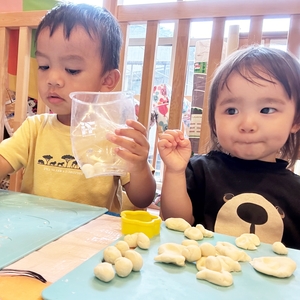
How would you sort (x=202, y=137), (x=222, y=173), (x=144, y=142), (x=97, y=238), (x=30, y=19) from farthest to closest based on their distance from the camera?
(x=30, y=19), (x=202, y=137), (x=222, y=173), (x=144, y=142), (x=97, y=238)

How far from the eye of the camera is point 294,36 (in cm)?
90

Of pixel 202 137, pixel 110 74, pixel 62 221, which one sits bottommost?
pixel 62 221

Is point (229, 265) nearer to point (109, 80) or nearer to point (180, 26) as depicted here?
point (109, 80)

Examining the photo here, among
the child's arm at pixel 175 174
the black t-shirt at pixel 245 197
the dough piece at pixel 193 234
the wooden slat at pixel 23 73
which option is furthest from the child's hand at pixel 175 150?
the wooden slat at pixel 23 73

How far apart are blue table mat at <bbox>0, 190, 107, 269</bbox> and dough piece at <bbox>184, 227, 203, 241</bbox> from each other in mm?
172

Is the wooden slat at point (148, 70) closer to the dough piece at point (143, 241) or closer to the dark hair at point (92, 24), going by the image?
the dark hair at point (92, 24)

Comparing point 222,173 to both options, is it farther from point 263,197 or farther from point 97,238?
point 97,238

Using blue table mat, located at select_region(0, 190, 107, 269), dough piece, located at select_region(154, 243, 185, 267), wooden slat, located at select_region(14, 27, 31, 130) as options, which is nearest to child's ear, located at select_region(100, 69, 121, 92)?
blue table mat, located at select_region(0, 190, 107, 269)

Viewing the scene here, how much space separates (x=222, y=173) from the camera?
0.79 meters

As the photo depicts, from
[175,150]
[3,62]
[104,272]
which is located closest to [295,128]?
[175,150]

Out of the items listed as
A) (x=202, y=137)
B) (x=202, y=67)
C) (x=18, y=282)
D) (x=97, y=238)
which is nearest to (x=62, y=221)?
(x=97, y=238)

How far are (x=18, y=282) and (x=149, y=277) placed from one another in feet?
0.44

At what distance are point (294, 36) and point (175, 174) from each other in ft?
1.72

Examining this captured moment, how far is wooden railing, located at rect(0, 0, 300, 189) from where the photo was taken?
2.95ft
